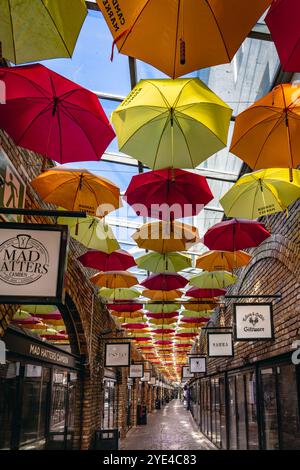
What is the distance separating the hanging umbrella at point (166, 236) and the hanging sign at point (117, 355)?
5.06m

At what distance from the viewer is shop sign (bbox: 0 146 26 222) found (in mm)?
3557

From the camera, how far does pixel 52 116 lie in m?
3.64

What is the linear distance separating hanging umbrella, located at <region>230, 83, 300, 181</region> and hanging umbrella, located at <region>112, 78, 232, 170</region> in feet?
0.79

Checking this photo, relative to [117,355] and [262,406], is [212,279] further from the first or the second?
[117,355]

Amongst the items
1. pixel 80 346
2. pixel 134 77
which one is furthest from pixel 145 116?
pixel 80 346

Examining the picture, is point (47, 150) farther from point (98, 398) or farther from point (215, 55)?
point (98, 398)

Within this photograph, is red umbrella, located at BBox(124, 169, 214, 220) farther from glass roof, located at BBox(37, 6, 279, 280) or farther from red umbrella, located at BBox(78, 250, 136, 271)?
red umbrella, located at BBox(78, 250, 136, 271)

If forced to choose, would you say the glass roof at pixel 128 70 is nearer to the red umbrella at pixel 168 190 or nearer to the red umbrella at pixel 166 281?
the red umbrella at pixel 168 190

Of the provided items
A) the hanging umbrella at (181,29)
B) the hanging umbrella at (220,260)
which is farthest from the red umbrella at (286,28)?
the hanging umbrella at (220,260)

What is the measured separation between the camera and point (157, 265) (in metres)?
7.88

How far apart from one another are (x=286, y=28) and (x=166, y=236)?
13.8 ft

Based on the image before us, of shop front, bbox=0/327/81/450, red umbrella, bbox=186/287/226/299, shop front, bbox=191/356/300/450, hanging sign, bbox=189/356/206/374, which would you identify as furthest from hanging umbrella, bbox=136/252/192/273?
hanging sign, bbox=189/356/206/374

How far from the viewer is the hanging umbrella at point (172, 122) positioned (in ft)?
11.3

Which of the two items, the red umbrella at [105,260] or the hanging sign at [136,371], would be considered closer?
the red umbrella at [105,260]
